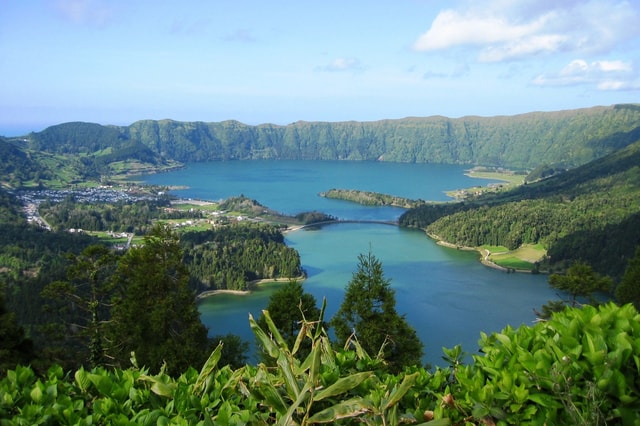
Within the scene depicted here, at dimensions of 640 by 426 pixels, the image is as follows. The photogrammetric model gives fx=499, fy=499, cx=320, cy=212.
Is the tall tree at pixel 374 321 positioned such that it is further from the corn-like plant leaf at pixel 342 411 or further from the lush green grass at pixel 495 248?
the lush green grass at pixel 495 248

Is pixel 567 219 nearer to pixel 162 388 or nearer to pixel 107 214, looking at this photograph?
pixel 107 214

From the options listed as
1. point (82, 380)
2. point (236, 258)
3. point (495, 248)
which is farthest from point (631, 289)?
point (495, 248)

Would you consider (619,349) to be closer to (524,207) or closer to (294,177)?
(524,207)

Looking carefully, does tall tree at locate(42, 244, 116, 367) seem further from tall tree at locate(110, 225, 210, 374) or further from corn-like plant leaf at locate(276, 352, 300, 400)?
corn-like plant leaf at locate(276, 352, 300, 400)

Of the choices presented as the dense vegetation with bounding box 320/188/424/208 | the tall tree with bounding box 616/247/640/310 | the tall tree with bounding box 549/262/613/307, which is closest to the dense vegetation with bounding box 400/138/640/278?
the dense vegetation with bounding box 320/188/424/208

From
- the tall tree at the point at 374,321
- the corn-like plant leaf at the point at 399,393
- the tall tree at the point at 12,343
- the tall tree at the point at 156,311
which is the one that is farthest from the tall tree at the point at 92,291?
the corn-like plant leaf at the point at 399,393
